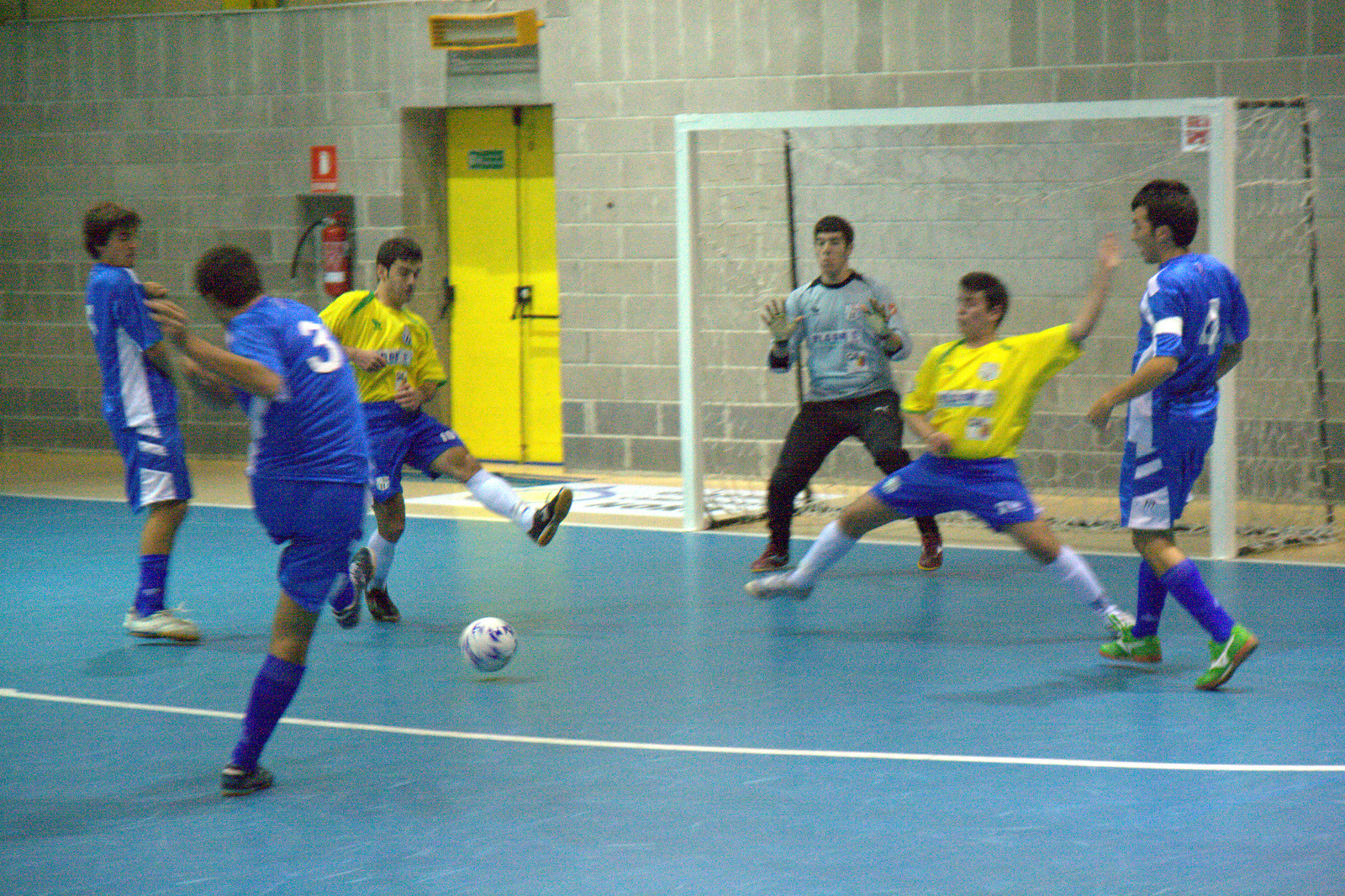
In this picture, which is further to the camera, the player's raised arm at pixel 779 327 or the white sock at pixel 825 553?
the player's raised arm at pixel 779 327

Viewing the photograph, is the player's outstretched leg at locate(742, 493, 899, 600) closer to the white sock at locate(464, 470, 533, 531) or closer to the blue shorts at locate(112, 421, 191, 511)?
the white sock at locate(464, 470, 533, 531)

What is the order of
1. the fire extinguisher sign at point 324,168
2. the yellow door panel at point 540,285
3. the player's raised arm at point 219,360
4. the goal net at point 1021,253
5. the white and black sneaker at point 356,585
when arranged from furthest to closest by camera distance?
the fire extinguisher sign at point 324,168 → the yellow door panel at point 540,285 → the goal net at point 1021,253 → the white and black sneaker at point 356,585 → the player's raised arm at point 219,360

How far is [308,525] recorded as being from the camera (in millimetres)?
5285

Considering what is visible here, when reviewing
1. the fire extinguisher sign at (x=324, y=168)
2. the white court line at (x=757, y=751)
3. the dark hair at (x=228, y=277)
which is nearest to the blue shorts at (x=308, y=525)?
the dark hair at (x=228, y=277)

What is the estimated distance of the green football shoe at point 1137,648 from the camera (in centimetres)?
679

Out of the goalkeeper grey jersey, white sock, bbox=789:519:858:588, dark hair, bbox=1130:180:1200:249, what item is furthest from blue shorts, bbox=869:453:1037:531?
the goalkeeper grey jersey

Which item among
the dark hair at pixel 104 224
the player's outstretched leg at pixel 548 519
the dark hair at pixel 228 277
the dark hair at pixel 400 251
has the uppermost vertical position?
the dark hair at pixel 104 224

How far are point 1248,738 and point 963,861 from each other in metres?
1.68

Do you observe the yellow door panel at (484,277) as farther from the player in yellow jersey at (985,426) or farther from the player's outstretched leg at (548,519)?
the player in yellow jersey at (985,426)

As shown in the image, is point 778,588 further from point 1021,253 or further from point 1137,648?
point 1021,253

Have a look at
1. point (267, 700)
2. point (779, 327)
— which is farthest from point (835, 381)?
point (267, 700)

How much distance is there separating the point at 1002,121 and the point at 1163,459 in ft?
11.6

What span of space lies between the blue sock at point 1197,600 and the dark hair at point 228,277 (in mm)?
3608

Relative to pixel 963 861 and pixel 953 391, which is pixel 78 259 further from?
pixel 963 861
